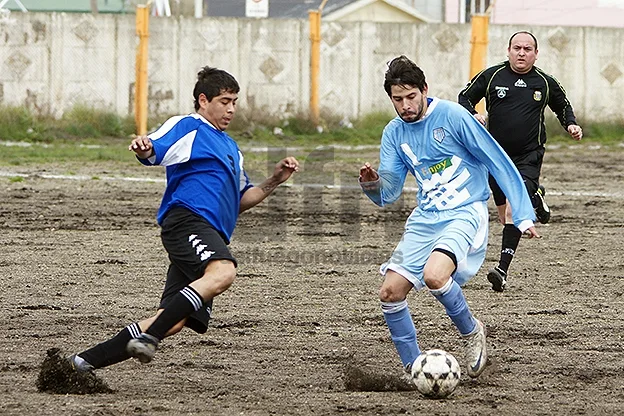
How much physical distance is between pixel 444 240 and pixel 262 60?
628 inches

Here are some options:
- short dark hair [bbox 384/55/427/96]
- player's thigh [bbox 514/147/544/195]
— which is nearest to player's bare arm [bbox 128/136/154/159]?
short dark hair [bbox 384/55/427/96]

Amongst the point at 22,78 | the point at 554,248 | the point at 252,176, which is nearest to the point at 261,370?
the point at 554,248

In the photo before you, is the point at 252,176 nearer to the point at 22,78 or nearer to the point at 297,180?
the point at 297,180

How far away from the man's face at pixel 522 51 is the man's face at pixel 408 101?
337 centimetres

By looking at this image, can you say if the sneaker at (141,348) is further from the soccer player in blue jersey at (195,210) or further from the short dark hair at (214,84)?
the short dark hair at (214,84)

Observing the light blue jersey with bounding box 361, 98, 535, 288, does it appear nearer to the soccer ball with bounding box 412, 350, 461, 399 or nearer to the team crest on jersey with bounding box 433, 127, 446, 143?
the team crest on jersey with bounding box 433, 127, 446, 143

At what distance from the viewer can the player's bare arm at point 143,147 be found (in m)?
5.69

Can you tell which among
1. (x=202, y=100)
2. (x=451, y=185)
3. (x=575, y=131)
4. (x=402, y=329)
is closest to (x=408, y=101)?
(x=451, y=185)

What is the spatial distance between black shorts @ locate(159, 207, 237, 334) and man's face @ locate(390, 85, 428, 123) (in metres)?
1.18

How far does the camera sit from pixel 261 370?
20.3 feet

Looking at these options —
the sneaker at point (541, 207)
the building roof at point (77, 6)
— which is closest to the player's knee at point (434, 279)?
the sneaker at point (541, 207)

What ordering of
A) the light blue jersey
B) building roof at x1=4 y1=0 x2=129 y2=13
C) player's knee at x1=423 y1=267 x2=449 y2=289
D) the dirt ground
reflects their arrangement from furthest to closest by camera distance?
building roof at x1=4 y1=0 x2=129 y2=13 < the light blue jersey < player's knee at x1=423 y1=267 x2=449 y2=289 < the dirt ground

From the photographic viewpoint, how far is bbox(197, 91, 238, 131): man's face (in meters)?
6.05

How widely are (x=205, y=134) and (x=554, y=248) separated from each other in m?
5.83
